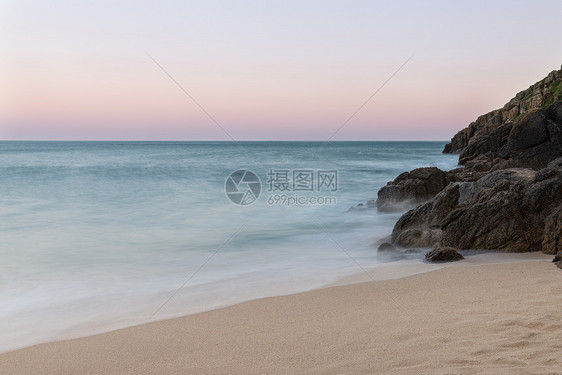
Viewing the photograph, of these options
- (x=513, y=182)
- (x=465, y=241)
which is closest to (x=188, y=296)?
(x=465, y=241)

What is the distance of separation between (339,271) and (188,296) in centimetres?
228

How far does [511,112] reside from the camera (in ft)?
127

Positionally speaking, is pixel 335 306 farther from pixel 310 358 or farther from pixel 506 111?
pixel 506 111

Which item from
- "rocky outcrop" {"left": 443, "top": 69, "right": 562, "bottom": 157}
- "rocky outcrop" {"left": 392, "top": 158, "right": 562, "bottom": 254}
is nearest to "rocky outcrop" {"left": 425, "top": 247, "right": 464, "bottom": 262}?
"rocky outcrop" {"left": 392, "top": 158, "right": 562, "bottom": 254}

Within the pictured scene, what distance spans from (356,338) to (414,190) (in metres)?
9.38

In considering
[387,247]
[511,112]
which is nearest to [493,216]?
[387,247]

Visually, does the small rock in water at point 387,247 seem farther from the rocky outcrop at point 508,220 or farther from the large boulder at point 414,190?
the large boulder at point 414,190

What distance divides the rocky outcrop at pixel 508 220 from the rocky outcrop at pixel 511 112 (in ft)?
67.6

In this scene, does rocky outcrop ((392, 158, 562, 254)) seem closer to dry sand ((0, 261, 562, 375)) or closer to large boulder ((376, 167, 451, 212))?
dry sand ((0, 261, 562, 375))

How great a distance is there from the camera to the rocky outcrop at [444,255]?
6.48 m

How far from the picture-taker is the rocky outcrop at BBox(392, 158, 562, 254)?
6.57 metres

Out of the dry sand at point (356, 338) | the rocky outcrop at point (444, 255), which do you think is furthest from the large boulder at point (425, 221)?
the dry sand at point (356, 338)

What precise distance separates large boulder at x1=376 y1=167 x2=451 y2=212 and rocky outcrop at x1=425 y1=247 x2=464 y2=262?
593 cm

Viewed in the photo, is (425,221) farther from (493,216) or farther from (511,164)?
(511,164)
